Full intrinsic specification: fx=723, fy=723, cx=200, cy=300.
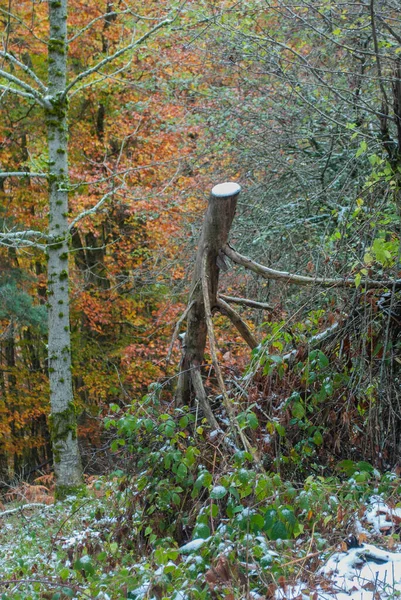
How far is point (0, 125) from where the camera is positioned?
55.1 feet

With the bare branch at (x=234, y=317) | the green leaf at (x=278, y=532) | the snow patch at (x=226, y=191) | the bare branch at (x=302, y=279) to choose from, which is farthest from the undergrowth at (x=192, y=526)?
the snow patch at (x=226, y=191)

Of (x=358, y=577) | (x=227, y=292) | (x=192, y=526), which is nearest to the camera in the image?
(x=358, y=577)

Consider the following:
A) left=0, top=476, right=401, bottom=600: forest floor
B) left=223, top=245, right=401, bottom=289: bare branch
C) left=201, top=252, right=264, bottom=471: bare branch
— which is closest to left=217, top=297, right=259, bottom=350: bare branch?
left=201, top=252, right=264, bottom=471: bare branch

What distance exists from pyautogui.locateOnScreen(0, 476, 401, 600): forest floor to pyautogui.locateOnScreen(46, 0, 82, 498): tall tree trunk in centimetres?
578

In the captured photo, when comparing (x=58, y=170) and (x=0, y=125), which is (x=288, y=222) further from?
(x=0, y=125)

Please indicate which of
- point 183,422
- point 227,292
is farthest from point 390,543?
point 227,292

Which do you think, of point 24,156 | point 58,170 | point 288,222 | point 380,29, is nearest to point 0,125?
point 24,156

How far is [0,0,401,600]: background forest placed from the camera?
437 cm

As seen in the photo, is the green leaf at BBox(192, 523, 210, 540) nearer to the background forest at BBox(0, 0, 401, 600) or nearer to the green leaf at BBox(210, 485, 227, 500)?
the background forest at BBox(0, 0, 401, 600)

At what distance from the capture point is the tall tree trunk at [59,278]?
10.7 m

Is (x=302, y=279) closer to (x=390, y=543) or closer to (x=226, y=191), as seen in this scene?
(x=226, y=191)

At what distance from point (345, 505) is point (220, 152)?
704 cm

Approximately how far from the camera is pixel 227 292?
32.9ft

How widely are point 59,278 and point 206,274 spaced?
5709 millimetres
